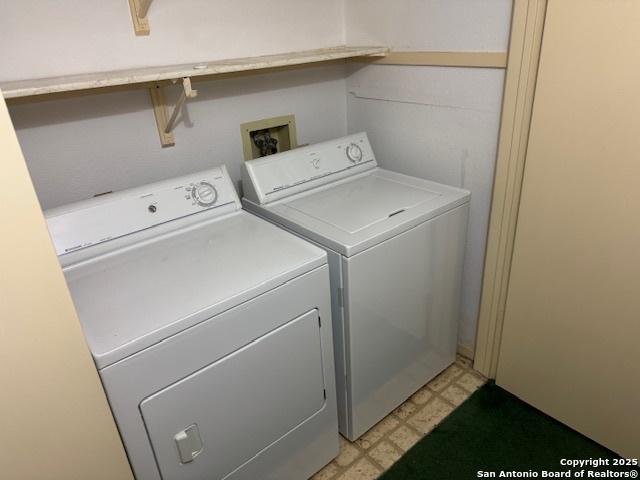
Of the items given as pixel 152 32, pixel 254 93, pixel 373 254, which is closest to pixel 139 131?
pixel 152 32

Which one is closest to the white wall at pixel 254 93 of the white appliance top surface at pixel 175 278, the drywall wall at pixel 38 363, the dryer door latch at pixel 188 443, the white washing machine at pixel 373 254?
the white washing machine at pixel 373 254

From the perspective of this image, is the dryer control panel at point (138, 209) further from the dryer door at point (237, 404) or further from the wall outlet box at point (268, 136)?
the dryer door at point (237, 404)

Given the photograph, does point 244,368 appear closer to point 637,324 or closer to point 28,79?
point 28,79

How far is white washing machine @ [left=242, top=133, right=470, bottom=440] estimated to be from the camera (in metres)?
1.59

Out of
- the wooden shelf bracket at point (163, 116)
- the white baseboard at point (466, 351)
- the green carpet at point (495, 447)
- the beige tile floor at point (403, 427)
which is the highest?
the wooden shelf bracket at point (163, 116)

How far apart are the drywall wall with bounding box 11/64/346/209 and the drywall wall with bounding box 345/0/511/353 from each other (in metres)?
0.29

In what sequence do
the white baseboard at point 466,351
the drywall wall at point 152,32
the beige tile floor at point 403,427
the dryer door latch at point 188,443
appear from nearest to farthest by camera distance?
the dryer door latch at point 188,443, the drywall wall at point 152,32, the beige tile floor at point 403,427, the white baseboard at point 466,351

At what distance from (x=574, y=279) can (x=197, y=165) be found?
1551 mm

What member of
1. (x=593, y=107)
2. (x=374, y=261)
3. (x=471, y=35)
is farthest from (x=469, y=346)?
(x=471, y=35)

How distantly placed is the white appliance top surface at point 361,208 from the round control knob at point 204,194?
193 mm

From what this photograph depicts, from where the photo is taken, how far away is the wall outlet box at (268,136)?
206 cm

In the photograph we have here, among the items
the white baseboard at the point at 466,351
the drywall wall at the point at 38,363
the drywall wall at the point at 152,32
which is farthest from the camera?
the white baseboard at the point at 466,351

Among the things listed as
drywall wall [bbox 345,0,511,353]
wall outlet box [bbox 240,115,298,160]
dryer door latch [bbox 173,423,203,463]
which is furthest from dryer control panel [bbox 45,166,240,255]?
drywall wall [bbox 345,0,511,353]

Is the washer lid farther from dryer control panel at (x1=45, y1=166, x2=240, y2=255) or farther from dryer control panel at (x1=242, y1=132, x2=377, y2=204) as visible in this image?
dryer control panel at (x1=45, y1=166, x2=240, y2=255)
